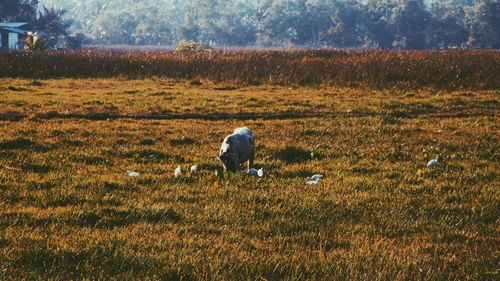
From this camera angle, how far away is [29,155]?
11.5 meters

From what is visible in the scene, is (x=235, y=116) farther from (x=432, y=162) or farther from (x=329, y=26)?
(x=329, y=26)

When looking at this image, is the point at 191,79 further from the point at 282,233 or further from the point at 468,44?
the point at 468,44

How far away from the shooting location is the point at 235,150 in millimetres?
9930

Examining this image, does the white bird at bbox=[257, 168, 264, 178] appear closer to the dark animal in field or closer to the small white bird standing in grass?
the dark animal in field

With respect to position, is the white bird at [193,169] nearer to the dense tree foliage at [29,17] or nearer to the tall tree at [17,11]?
the dense tree foliage at [29,17]

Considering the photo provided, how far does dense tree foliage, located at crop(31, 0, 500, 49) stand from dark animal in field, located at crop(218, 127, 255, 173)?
288ft

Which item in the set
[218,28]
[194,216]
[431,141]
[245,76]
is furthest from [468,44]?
[194,216]

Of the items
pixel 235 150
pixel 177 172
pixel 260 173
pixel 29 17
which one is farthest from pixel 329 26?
pixel 177 172

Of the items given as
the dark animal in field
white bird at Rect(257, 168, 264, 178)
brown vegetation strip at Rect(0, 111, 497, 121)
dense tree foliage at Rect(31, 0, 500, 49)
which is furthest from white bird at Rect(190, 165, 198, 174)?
dense tree foliage at Rect(31, 0, 500, 49)

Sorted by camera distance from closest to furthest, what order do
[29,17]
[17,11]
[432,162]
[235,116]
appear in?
[432,162] < [235,116] < [17,11] < [29,17]

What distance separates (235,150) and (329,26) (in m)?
115

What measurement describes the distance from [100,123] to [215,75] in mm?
16155

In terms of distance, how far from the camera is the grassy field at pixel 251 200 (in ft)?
19.9

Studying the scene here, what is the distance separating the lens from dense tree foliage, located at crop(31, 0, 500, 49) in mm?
104875
